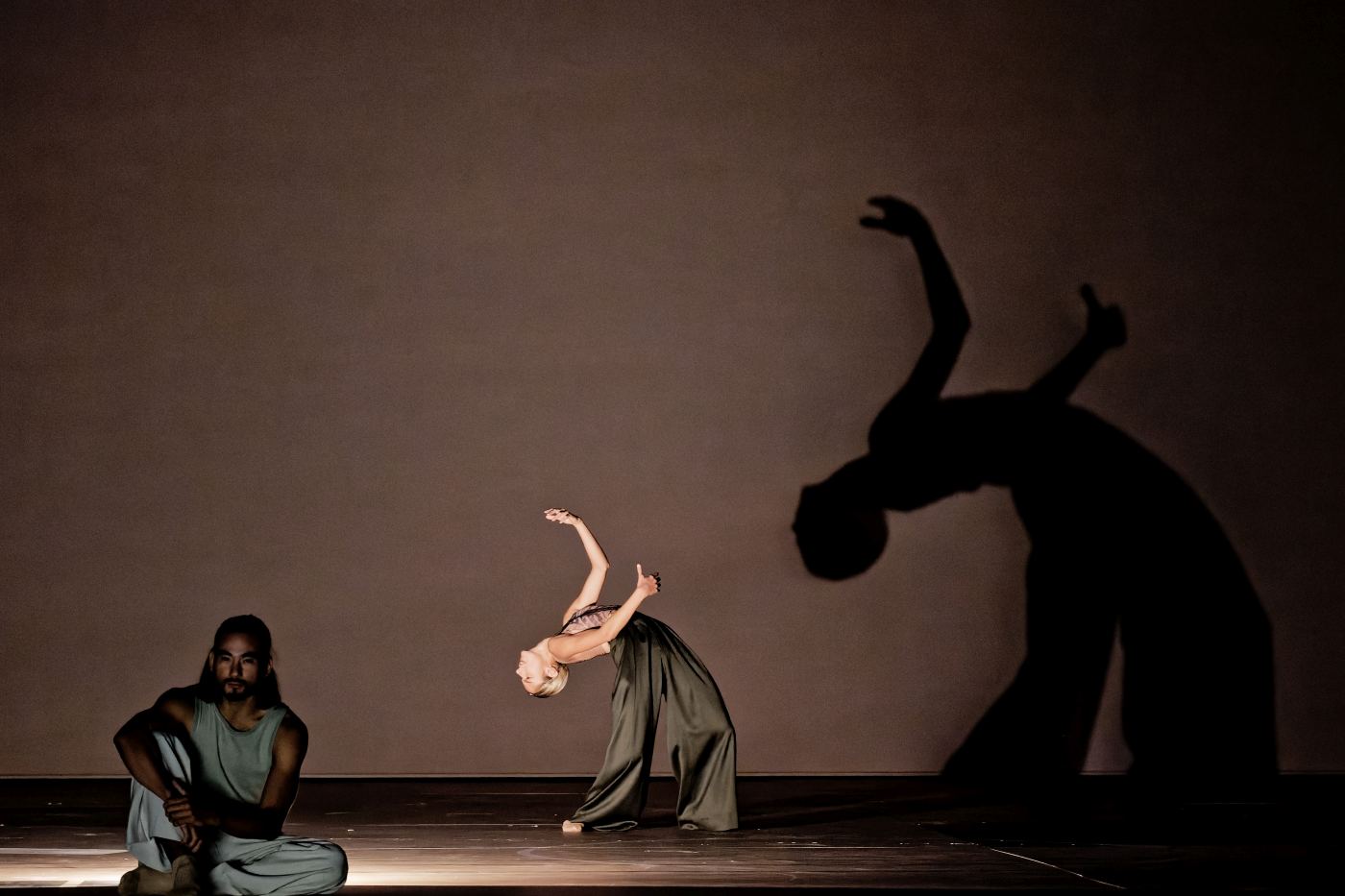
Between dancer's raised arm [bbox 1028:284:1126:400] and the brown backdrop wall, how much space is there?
3.5 inches

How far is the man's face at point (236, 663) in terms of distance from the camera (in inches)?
109

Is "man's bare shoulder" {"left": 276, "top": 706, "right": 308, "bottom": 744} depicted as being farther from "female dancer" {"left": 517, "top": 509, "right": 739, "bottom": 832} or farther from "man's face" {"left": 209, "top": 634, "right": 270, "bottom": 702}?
"female dancer" {"left": 517, "top": 509, "right": 739, "bottom": 832}

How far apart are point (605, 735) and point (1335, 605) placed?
11.3 ft

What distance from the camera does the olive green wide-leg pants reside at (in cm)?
433

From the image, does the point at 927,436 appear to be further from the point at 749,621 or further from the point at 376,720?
the point at 376,720

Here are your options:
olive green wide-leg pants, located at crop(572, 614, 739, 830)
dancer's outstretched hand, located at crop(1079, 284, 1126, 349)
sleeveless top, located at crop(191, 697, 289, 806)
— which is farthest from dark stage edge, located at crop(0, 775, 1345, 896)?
dancer's outstretched hand, located at crop(1079, 284, 1126, 349)

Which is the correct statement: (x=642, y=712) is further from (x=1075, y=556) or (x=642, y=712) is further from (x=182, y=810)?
(x=1075, y=556)

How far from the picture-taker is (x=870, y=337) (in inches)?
245

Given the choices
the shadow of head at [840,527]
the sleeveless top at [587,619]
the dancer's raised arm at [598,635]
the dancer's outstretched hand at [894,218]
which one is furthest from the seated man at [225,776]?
the dancer's outstretched hand at [894,218]

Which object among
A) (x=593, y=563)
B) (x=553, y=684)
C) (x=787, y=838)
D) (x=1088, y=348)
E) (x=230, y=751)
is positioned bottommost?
(x=787, y=838)

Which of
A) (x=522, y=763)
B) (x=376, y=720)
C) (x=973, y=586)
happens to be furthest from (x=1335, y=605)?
Answer: (x=376, y=720)

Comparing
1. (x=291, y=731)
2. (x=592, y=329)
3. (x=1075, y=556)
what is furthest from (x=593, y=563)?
(x=1075, y=556)

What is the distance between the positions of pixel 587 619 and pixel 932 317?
250 cm

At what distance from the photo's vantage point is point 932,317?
246 inches
